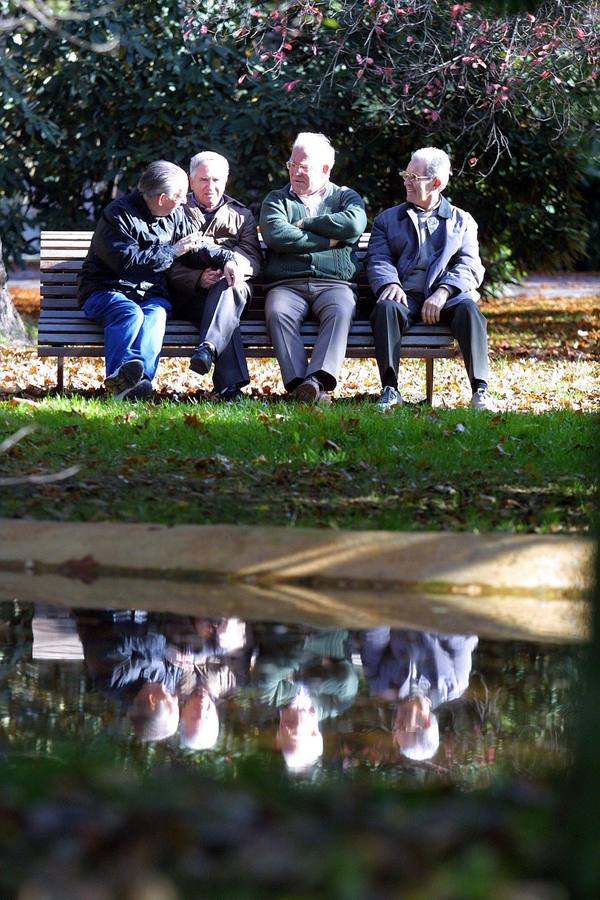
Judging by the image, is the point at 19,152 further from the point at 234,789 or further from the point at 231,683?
the point at 234,789

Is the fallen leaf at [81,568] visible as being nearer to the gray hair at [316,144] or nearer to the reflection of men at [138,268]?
the reflection of men at [138,268]

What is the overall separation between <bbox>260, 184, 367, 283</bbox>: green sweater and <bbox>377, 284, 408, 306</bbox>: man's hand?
0.34 meters

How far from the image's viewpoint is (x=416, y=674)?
4.04 m

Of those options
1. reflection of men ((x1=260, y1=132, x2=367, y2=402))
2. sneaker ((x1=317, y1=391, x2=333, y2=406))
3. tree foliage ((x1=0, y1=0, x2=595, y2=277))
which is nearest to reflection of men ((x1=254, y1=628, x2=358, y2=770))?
sneaker ((x1=317, y1=391, x2=333, y2=406))

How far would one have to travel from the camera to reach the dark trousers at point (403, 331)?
8570 millimetres

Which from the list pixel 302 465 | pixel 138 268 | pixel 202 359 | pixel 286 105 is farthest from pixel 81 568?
pixel 286 105

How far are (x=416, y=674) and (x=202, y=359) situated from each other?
4614mm

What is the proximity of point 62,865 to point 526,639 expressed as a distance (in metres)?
2.26

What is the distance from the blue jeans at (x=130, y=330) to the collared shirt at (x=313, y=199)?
1.21 meters

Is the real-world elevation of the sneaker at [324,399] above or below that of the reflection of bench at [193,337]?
below

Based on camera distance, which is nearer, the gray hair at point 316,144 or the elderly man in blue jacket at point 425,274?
the elderly man in blue jacket at point 425,274

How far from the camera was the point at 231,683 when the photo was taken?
3936mm

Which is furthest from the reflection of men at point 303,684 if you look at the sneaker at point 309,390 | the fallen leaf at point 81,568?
the sneaker at point 309,390

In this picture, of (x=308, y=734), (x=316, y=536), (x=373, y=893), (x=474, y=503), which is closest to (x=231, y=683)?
(x=308, y=734)
